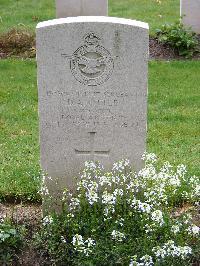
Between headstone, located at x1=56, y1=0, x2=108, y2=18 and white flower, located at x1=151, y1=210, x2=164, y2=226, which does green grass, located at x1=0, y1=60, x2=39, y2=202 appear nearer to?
white flower, located at x1=151, y1=210, x2=164, y2=226

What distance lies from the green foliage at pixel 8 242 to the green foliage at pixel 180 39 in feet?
20.3

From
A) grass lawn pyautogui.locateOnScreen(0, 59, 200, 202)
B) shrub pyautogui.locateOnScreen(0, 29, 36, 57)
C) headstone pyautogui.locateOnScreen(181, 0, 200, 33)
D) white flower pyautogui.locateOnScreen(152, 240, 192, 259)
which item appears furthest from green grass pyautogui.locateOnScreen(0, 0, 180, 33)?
white flower pyautogui.locateOnScreen(152, 240, 192, 259)

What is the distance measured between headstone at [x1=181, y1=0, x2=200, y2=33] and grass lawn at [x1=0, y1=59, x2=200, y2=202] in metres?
1.22

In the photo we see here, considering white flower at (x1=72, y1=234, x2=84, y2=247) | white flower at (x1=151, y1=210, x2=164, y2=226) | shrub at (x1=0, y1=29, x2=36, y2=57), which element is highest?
shrub at (x1=0, y1=29, x2=36, y2=57)

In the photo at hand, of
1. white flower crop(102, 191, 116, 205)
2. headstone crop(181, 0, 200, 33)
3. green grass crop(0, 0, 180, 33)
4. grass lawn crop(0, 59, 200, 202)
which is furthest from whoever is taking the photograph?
green grass crop(0, 0, 180, 33)

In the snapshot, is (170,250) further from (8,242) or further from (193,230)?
(8,242)

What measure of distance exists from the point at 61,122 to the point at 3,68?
501cm

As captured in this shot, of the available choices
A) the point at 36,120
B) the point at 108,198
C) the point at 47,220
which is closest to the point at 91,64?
the point at 108,198

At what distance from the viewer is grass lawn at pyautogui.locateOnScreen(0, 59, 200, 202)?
266 inches

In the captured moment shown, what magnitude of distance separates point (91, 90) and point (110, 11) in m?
8.85

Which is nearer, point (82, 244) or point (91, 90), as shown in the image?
point (82, 244)

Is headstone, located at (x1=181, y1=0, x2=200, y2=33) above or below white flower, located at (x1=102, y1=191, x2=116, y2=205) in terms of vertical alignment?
above

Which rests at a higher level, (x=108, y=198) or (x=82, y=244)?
(x=108, y=198)

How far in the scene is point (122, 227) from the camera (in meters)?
5.08
